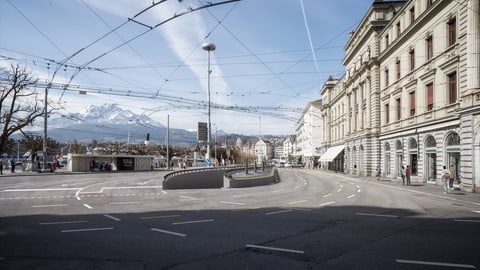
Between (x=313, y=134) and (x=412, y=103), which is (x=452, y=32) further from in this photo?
(x=313, y=134)

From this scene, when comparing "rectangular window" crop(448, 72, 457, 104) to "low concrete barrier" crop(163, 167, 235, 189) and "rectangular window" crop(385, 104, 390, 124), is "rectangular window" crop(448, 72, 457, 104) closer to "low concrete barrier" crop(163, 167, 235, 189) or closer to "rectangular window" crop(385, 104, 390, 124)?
"rectangular window" crop(385, 104, 390, 124)

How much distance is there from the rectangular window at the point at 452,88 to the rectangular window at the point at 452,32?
2.36m

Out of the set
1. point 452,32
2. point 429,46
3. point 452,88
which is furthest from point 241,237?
point 429,46

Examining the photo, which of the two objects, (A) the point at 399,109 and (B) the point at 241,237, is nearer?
(B) the point at 241,237

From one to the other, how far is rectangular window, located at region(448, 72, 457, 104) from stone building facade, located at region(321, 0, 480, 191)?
0.06 metres

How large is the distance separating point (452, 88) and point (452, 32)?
13.2 feet

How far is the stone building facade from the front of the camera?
23.3m

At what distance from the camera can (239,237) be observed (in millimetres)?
9102

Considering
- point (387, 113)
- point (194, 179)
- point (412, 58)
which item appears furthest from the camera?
point (387, 113)

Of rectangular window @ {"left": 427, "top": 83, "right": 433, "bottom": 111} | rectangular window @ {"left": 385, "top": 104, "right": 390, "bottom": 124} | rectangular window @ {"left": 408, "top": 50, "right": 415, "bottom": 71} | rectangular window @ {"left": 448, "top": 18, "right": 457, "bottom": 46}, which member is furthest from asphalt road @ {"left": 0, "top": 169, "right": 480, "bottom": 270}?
rectangular window @ {"left": 385, "top": 104, "right": 390, "bottom": 124}

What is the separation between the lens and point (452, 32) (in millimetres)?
26578

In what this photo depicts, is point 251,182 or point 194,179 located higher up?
point 194,179

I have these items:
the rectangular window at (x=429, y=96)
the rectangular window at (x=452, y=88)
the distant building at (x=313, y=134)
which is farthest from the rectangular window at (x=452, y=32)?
the distant building at (x=313, y=134)

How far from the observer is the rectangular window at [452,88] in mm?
26311
